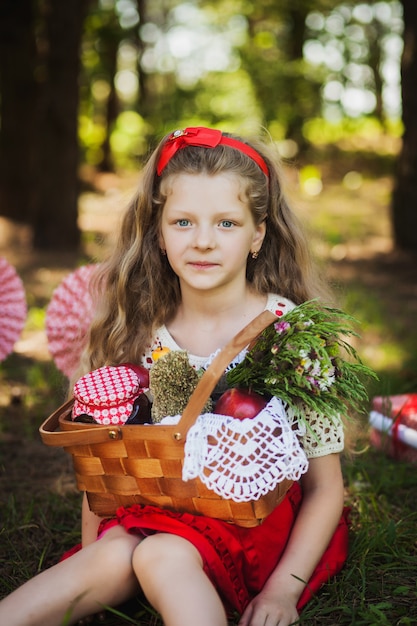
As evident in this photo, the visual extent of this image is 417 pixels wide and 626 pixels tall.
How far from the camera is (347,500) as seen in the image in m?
2.45

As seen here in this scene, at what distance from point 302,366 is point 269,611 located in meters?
0.55

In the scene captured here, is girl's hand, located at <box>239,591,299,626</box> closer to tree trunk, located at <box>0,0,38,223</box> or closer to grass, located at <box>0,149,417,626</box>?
grass, located at <box>0,149,417,626</box>

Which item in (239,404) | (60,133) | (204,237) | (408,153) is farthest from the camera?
(60,133)

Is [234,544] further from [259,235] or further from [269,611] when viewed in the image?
[259,235]

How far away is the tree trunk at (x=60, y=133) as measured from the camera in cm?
694

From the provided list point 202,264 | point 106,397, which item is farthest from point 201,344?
point 106,397

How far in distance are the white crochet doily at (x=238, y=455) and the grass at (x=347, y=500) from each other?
0.38 meters

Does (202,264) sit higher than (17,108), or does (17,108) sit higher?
(17,108)

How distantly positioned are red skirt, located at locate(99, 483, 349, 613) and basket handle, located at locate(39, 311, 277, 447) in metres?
0.24

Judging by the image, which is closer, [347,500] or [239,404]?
[239,404]

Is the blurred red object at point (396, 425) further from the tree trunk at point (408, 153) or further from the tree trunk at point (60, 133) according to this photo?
the tree trunk at point (60, 133)

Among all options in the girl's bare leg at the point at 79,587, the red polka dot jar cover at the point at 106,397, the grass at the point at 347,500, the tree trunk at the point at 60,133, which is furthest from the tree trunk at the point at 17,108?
the girl's bare leg at the point at 79,587

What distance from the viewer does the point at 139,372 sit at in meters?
1.98

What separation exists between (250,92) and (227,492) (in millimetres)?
12419
